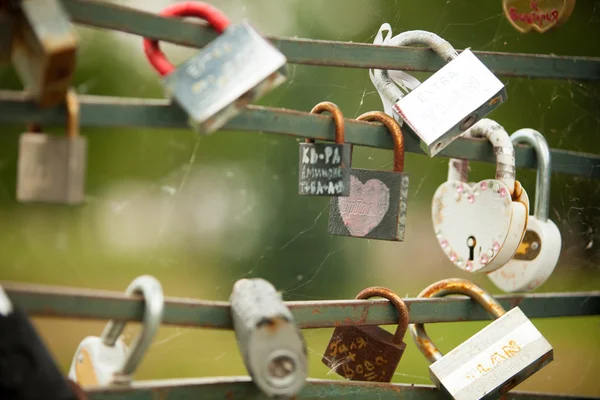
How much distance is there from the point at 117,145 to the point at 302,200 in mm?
441

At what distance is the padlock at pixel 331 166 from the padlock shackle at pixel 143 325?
0.95ft

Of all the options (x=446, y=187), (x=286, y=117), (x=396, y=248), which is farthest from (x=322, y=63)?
(x=396, y=248)

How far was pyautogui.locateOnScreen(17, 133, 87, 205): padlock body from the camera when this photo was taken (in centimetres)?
91

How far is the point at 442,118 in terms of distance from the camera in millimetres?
1225

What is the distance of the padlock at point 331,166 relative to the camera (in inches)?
46.3

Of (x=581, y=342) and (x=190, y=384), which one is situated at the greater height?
(x=190, y=384)

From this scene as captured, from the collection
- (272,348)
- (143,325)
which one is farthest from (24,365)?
(272,348)

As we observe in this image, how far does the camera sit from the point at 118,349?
1060 mm

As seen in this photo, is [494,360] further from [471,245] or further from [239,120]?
[239,120]

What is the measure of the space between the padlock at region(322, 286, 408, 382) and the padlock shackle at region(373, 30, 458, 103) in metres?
0.31

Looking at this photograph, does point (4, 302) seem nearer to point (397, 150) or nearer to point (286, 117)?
point (286, 117)

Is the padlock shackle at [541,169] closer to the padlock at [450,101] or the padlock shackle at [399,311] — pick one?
the padlock at [450,101]

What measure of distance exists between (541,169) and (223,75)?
74 cm

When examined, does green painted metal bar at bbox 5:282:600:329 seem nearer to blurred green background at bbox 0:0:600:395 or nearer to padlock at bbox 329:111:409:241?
padlock at bbox 329:111:409:241
